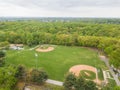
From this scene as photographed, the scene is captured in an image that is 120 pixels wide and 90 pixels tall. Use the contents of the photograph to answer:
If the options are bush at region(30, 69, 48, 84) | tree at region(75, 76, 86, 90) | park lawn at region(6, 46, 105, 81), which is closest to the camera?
tree at region(75, 76, 86, 90)

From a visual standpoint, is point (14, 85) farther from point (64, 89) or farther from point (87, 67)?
point (87, 67)

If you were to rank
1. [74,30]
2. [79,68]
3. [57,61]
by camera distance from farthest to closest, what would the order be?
1. [74,30]
2. [57,61]
3. [79,68]

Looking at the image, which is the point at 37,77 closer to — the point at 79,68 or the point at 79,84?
the point at 79,84

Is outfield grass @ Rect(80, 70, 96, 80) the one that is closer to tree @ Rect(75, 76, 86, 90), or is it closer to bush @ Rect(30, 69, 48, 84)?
tree @ Rect(75, 76, 86, 90)

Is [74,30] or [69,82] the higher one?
[74,30]

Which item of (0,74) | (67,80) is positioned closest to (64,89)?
(67,80)

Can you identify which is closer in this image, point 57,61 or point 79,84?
point 79,84

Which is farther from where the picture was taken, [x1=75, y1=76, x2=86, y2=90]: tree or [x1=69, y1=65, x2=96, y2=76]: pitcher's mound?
[x1=69, y1=65, x2=96, y2=76]: pitcher's mound

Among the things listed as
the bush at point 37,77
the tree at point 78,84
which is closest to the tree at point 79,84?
the tree at point 78,84

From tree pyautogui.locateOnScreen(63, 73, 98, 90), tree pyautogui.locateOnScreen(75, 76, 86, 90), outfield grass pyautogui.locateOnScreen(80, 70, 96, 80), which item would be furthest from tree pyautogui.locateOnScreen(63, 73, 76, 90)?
outfield grass pyautogui.locateOnScreen(80, 70, 96, 80)

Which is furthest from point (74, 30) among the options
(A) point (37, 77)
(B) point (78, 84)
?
(B) point (78, 84)

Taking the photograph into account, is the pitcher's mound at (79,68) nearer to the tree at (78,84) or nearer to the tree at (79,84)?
the tree at (78,84)

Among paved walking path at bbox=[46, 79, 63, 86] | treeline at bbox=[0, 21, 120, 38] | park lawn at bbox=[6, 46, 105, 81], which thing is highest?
treeline at bbox=[0, 21, 120, 38]
